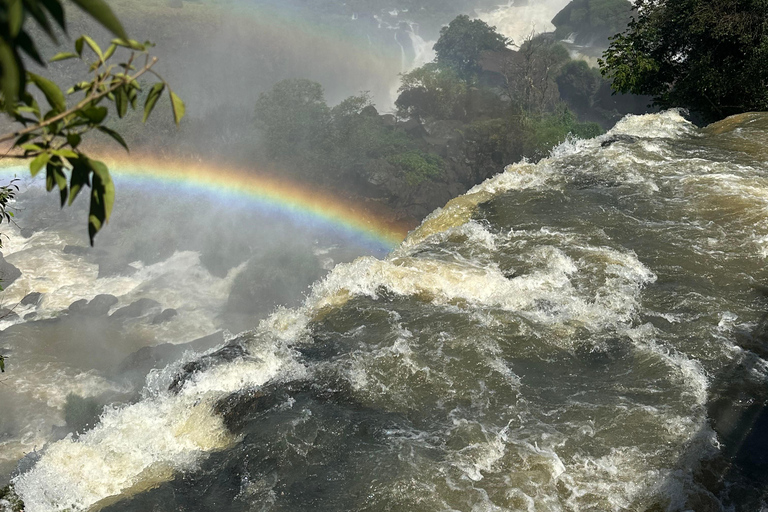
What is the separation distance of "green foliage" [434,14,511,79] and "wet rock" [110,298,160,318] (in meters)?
31.3

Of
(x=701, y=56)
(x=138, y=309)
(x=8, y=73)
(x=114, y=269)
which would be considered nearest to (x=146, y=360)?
(x=138, y=309)

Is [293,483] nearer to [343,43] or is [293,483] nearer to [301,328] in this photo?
[301,328]

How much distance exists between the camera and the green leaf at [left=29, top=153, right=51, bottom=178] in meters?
1.36

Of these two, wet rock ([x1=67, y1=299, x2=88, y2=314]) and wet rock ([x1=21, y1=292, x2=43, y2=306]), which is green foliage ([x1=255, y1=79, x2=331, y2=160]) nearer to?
wet rock ([x1=67, y1=299, x2=88, y2=314])

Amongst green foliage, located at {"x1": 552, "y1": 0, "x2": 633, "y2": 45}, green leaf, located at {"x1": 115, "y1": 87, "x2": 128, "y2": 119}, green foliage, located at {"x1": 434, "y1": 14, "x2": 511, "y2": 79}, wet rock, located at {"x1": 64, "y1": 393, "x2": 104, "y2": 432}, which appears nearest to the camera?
green leaf, located at {"x1": 115, "y1": 87, "x2": 128, "y2": 119}

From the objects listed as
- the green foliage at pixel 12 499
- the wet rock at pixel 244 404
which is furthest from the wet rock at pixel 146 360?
the green foliage at pixel 12 499

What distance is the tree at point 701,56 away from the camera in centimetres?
1368

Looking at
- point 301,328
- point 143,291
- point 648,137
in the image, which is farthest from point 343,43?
point 301,328

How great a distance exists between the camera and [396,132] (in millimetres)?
39312

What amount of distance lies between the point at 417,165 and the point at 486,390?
30.3 metres

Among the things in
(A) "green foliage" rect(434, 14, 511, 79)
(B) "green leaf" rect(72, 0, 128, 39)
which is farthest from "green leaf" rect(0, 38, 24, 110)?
(A) "green foliage" rect(434, 14, 511, 79)

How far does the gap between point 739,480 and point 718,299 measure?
113 inches

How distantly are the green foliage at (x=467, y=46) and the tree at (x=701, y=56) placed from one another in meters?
34.9

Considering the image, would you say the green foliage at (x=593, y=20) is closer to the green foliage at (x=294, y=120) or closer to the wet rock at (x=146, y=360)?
the green foliage at (x=294, y=120)
